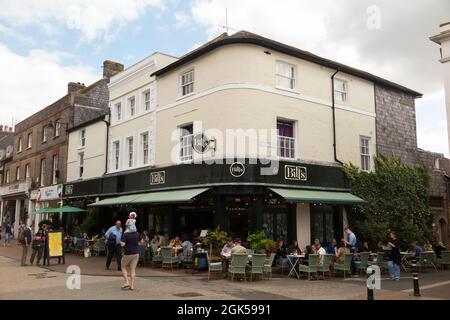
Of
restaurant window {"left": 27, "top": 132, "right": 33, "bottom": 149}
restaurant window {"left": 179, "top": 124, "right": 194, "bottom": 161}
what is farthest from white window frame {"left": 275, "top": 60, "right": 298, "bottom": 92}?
restaurant window {"left": 27, "top": 132, "right": 33, "bottom": 149}

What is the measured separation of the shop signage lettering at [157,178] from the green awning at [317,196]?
17.3 ft

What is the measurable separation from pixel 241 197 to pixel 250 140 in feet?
6.99

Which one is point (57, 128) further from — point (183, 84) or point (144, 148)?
point (183, 84)

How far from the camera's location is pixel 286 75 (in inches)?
687

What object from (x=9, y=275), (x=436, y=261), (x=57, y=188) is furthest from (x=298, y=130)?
(x=57, y=188)

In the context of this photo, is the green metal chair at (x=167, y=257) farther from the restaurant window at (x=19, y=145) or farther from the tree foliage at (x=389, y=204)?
the restaurant window at (x=19, y=145)

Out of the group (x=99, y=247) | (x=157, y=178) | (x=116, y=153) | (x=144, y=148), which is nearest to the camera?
(x=157, y=178)

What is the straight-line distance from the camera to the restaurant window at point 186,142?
58.9ft

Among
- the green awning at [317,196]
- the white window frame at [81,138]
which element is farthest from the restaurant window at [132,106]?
the green awning at [317,196]

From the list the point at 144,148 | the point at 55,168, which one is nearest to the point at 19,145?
the point at 55,168

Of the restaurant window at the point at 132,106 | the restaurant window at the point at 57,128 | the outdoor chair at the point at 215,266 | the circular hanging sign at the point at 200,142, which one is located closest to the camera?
the outdoor chair at the point at 215,266
